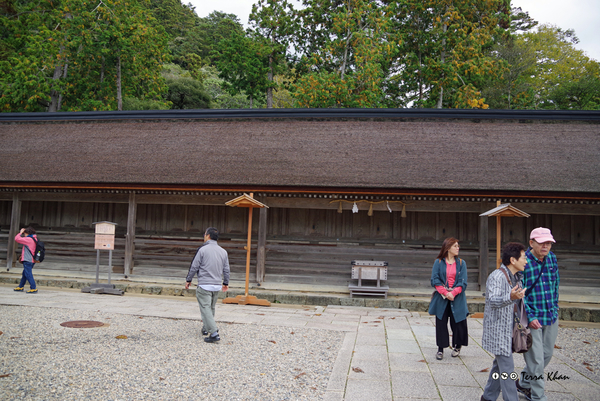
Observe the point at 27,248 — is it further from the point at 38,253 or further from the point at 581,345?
the point at 581,345

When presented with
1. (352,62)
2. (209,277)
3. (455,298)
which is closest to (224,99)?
(352,62)

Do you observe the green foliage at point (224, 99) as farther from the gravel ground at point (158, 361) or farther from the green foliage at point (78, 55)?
the gravel ground at point (158, 361)

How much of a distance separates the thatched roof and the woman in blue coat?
5217mm

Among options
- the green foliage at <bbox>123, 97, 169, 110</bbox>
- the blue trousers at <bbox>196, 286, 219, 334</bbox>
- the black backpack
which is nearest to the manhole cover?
the blue trousers at <bbox>196, 286, 219, 334</bbox>

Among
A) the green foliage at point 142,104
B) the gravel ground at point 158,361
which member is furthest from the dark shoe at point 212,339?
the green foliage at point 142,104

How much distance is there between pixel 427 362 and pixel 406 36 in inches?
1032

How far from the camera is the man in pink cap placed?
4059 mm

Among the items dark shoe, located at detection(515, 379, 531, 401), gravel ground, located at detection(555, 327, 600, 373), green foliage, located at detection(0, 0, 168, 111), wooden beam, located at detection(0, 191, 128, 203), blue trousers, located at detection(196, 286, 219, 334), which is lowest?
gravel ground, located at detection(555, 327, 600, 373)

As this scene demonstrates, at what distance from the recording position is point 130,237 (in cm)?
1252

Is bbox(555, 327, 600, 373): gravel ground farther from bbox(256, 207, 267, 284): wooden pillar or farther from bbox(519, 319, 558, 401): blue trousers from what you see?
bbox(256, 207, 267, 284): wooden pillar

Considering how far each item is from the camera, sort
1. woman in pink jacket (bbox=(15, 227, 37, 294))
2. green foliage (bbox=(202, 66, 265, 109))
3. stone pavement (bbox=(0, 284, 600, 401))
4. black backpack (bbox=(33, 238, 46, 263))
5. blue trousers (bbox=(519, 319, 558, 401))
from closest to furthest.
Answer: blue trousers (bbox=(519, 319, 558, 401)) < stone pavement (bbox=(0, 284, 600, 401)) < woman in pink jacket (bbox=(15, 227, 37, 294)) < black backpack (bbox=(33, 238, 46, 263)) < green foliage (bbox=(202, 66, 265, 109))

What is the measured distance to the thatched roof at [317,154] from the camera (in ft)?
36.6

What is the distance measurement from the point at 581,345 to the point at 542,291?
413 centimetres

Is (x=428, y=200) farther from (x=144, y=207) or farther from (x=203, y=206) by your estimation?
(x=144, y=207)
